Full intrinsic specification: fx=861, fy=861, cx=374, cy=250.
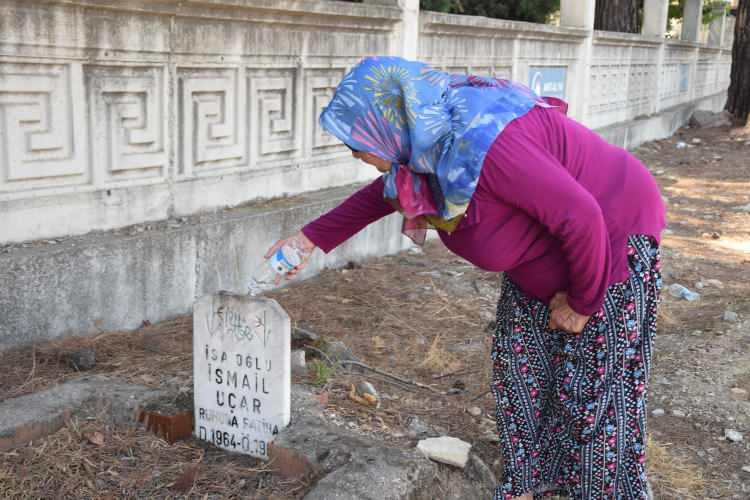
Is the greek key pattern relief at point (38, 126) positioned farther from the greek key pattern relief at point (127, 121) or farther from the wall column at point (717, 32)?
the wall column at point (717, 32)

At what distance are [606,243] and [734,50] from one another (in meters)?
15.0

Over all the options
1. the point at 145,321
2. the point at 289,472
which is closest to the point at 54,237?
the point at 145,321

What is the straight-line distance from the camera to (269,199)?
491cm

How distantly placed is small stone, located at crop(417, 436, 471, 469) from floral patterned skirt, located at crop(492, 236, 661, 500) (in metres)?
0.13

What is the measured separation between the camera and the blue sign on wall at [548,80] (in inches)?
320

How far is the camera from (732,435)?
3.47 m

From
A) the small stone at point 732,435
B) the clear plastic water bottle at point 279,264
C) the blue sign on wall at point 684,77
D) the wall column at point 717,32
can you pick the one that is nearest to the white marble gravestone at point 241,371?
the clear plastic water bottle at point 279,264

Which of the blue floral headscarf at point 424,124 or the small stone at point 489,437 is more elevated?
the blue floral headscarf at point 424,124

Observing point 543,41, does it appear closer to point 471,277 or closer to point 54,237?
point 471,277

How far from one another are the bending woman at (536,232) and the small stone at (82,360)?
1.22 meters

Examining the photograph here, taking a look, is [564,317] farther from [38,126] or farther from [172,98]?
[172,98]

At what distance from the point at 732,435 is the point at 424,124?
2.20 m

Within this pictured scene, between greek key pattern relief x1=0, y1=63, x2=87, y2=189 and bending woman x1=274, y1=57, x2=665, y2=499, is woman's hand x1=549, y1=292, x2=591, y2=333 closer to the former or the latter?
bending woman x1=274, y1=57, x2=665, y2=499

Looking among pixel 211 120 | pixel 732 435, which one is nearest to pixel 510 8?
pixel 211 120
